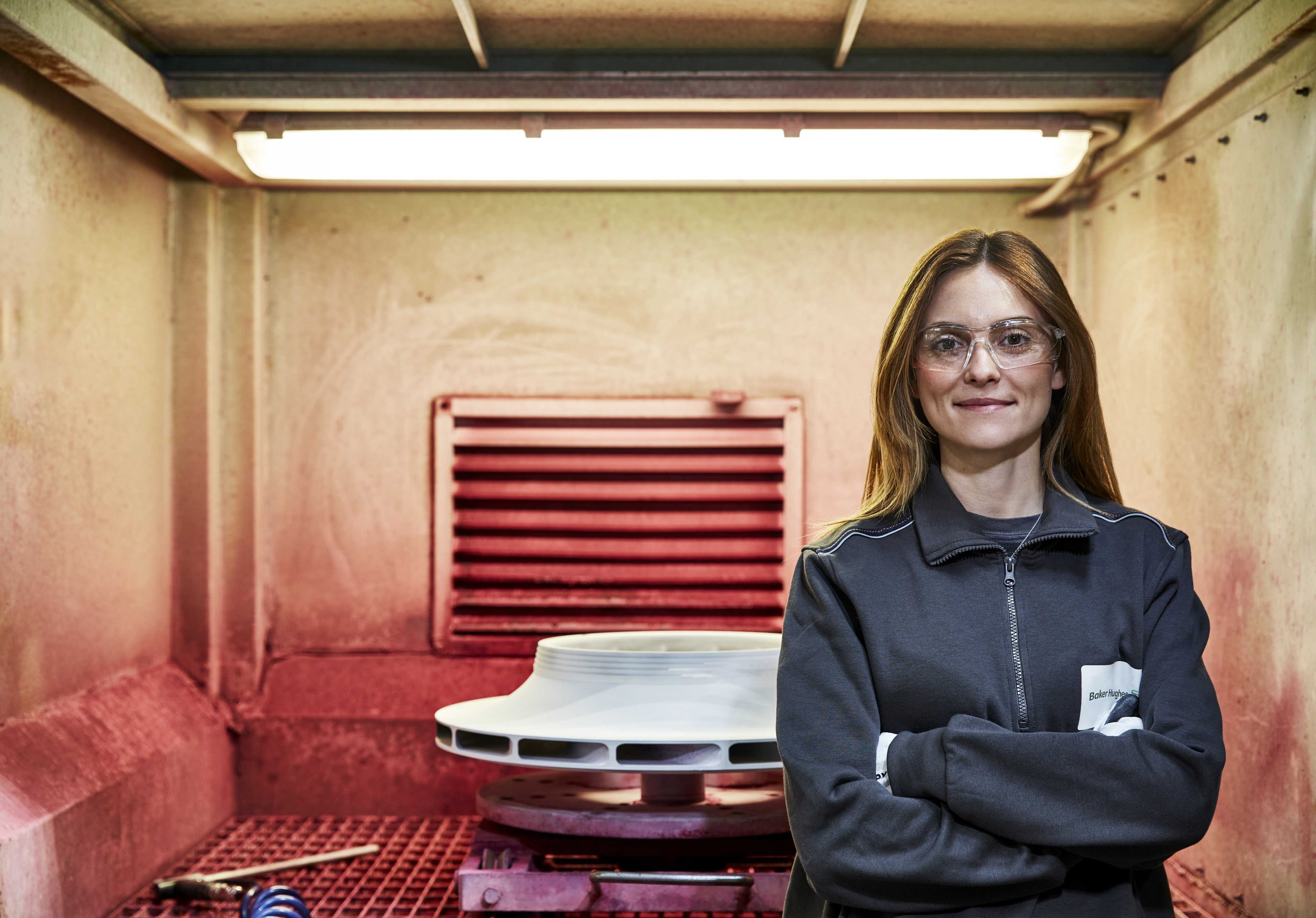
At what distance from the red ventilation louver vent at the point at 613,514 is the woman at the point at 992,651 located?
1.47 metres

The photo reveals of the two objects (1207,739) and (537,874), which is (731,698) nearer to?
(537,874)

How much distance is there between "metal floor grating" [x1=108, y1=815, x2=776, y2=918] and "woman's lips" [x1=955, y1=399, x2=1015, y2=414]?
118cm

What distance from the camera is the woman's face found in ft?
4.50

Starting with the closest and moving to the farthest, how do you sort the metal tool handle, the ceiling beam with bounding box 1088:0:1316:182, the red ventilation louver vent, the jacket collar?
the jacket collar
the metal tool handle
the ceiling beam with bounding box 1088:0:1316:182
the red ventilation louver vent

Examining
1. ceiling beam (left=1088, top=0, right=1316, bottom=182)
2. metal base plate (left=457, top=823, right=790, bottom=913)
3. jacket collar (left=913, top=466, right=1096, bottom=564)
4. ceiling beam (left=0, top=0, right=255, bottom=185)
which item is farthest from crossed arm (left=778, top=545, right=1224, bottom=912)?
ceiling beam (left=0, top=0, right=255, bottom=185)

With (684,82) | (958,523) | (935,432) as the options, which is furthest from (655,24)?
(958,523)

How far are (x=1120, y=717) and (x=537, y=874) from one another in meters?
1.07

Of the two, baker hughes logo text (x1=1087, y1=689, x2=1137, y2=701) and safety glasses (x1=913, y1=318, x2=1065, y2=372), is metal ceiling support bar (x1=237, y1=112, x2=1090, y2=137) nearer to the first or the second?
safety glasses (x1=913, y1=318, x2=1065, y2=372)

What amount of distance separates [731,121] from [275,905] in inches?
79.7

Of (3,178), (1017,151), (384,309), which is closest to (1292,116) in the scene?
(1017,151)

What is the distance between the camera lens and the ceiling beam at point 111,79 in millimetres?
1938

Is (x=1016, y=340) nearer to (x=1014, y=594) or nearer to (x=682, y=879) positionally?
(x=1014, y=594)

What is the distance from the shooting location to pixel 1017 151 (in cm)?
256

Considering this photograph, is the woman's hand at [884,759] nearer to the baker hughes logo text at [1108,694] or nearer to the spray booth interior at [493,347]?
the baker hughes logo text at [1108,694]
